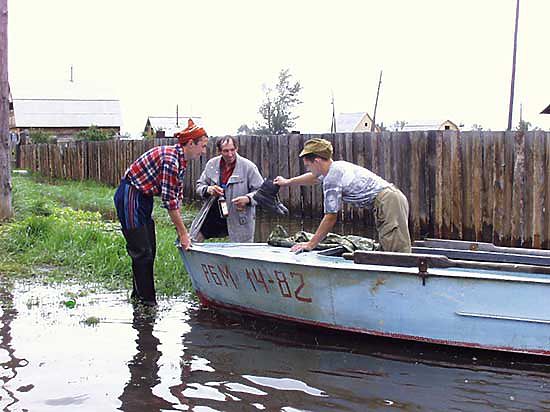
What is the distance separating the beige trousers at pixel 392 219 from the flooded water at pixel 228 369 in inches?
34.7

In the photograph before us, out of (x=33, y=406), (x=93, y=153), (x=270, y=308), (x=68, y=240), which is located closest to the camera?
(x=33, y=406)

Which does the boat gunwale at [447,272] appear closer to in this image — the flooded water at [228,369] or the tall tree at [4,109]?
the flooded water at [228,369]

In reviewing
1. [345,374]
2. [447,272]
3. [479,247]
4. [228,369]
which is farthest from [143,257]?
[479,247]

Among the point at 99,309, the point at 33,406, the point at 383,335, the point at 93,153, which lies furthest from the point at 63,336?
the point at 93,153

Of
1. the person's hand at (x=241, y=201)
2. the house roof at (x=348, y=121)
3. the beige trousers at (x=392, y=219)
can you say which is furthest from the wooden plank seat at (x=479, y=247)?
the house roof at (x=348, y=121)

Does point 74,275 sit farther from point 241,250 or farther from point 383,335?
point 383,335

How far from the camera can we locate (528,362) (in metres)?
6.03

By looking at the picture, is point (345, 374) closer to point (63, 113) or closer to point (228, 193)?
point (228, 193)

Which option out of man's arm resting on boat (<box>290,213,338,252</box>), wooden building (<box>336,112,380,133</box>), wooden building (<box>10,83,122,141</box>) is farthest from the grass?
wooden building (<box>336,112,380,133</box>)

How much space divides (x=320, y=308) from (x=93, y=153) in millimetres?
20642

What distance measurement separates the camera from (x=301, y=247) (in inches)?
285

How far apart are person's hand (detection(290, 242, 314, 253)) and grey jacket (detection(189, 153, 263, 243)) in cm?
96

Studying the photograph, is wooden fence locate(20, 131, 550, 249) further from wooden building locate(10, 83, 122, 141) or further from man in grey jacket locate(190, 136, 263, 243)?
wooden building locate(10, 83, 122, 141)

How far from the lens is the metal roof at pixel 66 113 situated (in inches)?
1988
